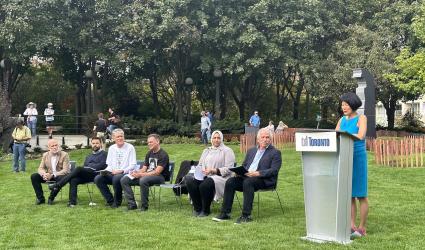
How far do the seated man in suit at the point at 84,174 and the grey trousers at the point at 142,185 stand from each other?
943 mm

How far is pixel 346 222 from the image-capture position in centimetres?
629

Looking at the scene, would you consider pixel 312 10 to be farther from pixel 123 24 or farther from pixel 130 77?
pixel 130 77

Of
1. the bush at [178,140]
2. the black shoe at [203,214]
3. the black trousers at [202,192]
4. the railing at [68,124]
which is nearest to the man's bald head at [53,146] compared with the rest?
the black trousers at [202,192]

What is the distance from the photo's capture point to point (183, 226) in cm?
750

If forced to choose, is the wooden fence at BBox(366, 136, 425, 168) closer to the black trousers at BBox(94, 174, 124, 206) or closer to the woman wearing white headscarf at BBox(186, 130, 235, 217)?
the woman wearing white headscarf at BBox(186, 130, 235, 217)

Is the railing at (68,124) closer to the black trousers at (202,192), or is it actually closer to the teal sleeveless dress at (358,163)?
the black trousers at (202,192)

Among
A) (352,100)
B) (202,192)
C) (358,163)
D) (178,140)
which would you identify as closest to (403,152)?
(202,192)

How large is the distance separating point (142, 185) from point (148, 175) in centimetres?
23

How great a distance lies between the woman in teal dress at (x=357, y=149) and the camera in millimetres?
6570

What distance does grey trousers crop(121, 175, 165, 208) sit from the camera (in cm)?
888

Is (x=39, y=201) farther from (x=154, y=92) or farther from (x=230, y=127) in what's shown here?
(x=154, y=92)

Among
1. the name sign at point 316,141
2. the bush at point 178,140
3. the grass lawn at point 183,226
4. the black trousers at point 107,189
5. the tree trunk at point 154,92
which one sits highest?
the tree trunk at point 154,92

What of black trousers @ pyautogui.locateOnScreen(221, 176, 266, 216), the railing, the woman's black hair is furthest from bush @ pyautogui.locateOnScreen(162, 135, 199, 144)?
the woman's black hair

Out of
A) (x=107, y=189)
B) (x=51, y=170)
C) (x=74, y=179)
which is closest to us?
(x=107, y=189)
